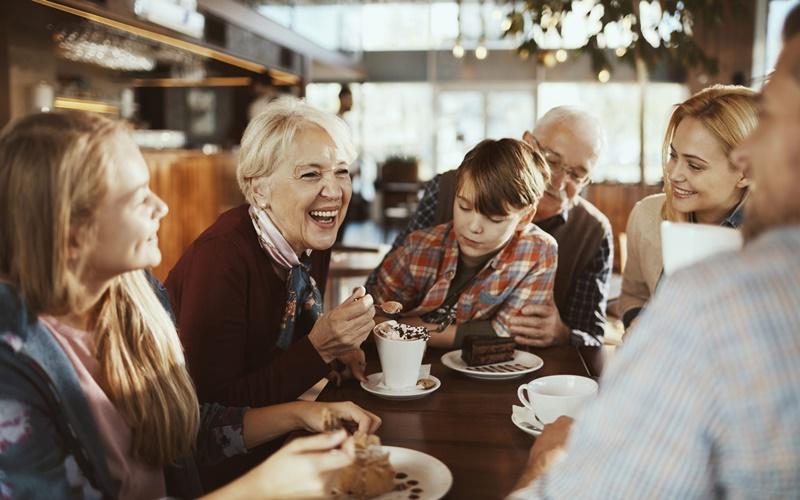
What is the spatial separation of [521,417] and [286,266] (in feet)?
2.53

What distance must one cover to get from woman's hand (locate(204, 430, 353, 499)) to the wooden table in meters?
0.21

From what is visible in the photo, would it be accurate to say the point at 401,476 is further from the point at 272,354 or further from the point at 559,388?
the point at 272,354

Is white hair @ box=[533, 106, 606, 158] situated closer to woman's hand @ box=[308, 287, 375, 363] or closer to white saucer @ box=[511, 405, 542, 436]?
woman's hand @ box=[308, 287, 375, 363]

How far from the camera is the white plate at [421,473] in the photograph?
1040 mm

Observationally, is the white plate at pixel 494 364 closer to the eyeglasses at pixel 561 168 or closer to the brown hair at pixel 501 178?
the brown hair at pixel 501 178

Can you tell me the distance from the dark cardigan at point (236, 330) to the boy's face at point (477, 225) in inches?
22.7

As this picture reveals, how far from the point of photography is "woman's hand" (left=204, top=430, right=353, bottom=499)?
3.16 feet

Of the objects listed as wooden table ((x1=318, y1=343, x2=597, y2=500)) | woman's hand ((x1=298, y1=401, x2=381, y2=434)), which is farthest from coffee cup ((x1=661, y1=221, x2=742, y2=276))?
woman's hand ((x1=298, y1=401, x2=381, y2=434))

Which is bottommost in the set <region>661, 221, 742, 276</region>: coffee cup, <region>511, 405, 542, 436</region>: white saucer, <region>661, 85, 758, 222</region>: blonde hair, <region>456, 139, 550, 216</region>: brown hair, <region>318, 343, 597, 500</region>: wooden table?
<region>318, 343, 597, 500</region>: wooden table

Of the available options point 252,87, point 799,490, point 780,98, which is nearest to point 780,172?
point 780,98

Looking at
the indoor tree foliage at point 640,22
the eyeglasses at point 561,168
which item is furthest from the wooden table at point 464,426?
the indoor tree foliage at point 640,22

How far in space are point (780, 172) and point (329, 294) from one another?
13.9 feet

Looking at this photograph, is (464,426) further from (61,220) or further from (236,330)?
(61,220)

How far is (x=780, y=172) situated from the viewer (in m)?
0.66
